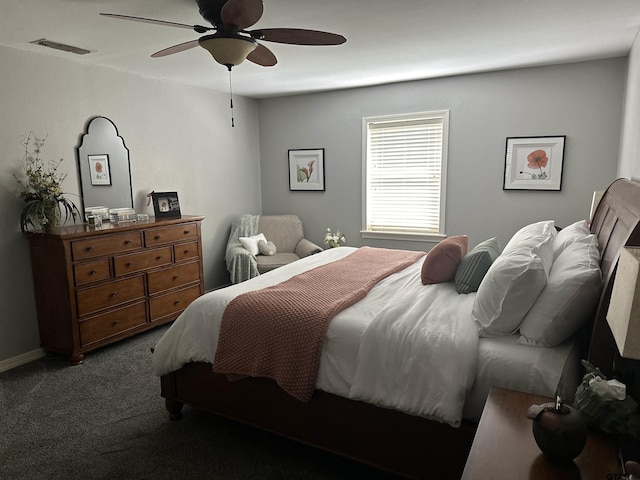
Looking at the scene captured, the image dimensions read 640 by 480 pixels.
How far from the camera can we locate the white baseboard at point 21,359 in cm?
330

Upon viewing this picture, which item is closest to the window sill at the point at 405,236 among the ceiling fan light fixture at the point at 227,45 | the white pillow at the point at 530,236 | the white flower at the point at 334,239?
the white flower at the point at 334,239

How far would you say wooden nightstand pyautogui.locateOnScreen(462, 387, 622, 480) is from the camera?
1134 mm

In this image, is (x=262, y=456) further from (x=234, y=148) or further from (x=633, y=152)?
(x=234, y=148)

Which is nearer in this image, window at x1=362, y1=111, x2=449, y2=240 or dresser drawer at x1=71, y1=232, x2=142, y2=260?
dresser drawer at x1=71, y1=232, x2=142, y2=260

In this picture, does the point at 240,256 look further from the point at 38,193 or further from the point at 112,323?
the point at 38,193

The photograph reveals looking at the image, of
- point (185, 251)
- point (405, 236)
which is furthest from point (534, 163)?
point (185, 251)

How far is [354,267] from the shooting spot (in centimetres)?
319

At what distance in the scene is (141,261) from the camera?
379 cm

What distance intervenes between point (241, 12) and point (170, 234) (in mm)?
2542

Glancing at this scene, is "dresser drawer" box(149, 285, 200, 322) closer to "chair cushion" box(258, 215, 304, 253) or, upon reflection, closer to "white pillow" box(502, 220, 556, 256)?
"chair cushion" box(258, 215, 304, 253)

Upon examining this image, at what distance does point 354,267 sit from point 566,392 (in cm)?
173

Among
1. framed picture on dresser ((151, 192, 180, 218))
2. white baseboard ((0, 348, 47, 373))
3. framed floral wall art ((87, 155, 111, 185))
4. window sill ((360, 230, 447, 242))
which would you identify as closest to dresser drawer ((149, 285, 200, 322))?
framed picture on dresser ((151, 192, 180, 218))

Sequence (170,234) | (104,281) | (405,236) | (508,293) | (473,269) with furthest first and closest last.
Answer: (405,236) < (170,234) < (104,281) < (473,269) < (508,293)

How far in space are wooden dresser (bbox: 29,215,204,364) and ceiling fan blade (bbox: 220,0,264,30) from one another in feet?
6.92
